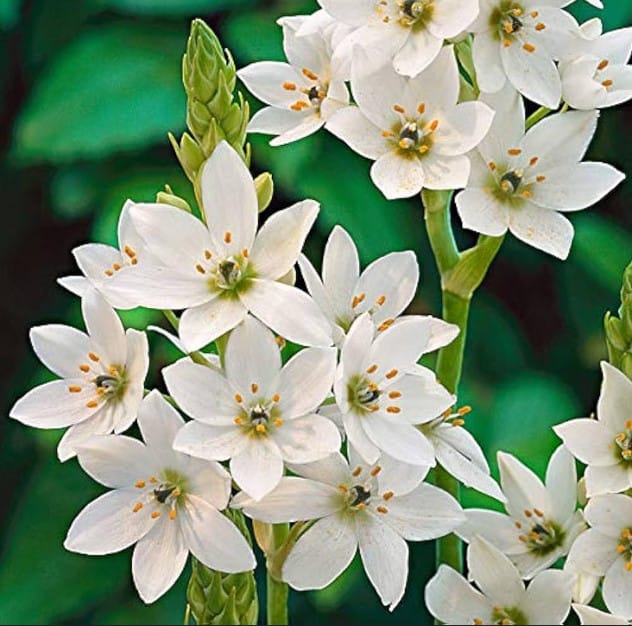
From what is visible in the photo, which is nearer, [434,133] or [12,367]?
[434,133]

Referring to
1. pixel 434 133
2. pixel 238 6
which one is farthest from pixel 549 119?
pixel 238 6

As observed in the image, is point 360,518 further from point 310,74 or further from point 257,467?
point 310,74

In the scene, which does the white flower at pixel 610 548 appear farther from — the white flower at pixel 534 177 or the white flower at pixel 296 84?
the white flower at pixel 296 84

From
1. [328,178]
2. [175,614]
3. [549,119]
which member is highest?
[549,119]

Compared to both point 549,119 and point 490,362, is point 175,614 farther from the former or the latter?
point 549,119

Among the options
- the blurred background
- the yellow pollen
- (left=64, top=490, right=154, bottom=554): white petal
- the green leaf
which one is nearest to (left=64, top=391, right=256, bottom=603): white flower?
(left=64, top=490, right=154, bottom=554): white petal

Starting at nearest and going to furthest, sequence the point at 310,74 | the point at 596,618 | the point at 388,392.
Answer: the point at 596,618 < the point at 388,392 < the point at 310,74

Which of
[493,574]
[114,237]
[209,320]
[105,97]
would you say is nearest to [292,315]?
[209,320]
